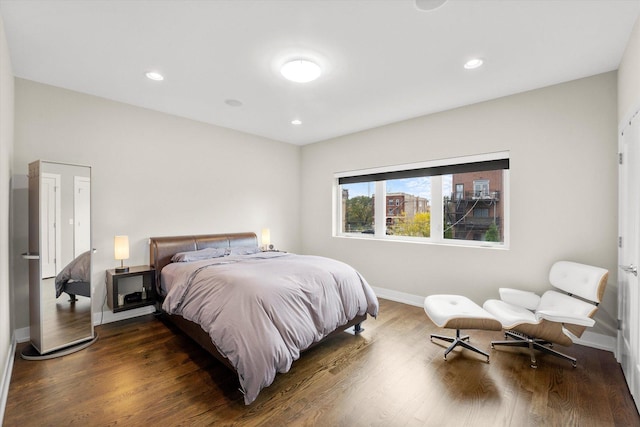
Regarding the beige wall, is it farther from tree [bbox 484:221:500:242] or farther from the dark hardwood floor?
the dark hardwood floor

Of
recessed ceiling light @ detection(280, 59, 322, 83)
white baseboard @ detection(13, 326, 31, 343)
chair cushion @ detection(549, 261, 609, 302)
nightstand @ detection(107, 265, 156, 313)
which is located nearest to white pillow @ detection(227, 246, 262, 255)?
nightstand @ detection(107, 265, 156, 313)

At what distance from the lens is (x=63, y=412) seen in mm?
1941

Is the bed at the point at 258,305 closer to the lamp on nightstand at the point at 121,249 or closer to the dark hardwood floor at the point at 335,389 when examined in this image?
the dark hardwood floor at the point at 335,389

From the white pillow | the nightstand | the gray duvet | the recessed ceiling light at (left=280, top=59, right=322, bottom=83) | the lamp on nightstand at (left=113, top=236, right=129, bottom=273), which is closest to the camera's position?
the gray duvet

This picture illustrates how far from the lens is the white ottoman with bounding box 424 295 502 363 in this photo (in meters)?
2.52

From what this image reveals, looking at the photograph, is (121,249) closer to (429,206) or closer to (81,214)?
(81,214)

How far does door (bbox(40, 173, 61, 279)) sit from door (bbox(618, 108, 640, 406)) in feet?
15.9

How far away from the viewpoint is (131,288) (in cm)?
371

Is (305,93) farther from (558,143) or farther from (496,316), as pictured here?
(496,316)

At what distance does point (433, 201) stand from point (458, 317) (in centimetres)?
201

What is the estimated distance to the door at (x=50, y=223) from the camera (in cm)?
269

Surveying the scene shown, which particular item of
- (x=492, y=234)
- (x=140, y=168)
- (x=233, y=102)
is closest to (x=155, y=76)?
(x=233, y=102)

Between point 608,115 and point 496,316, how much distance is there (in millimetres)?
2283

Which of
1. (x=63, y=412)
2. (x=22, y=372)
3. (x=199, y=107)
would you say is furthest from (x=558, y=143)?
(x=22, y=372)
